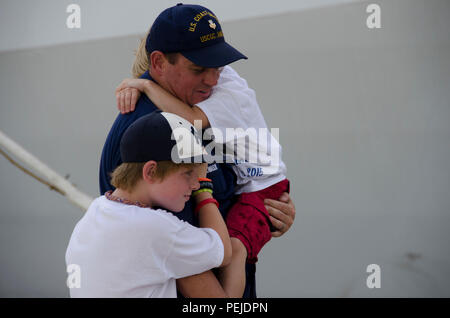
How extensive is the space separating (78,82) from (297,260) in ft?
5.11

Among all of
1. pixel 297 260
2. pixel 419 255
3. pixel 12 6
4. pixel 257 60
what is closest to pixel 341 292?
pixel 297 260

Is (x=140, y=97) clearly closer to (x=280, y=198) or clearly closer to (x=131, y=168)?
(x=131, y=168)

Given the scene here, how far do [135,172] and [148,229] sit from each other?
0.14m

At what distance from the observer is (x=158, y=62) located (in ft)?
4.07

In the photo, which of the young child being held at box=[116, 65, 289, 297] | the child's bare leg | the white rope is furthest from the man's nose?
the white rope

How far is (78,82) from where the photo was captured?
2709 mm

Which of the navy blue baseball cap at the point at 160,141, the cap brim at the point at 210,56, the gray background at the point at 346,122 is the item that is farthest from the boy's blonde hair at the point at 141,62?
the gray background at the point at 346,122

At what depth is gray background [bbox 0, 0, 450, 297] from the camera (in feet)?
7.88

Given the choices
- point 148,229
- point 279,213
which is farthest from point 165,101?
point 279,213

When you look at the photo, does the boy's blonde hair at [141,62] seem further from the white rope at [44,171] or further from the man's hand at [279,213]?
the white rope at [44,171]

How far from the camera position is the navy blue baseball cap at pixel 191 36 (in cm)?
117

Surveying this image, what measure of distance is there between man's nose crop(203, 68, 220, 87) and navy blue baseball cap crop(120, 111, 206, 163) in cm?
25

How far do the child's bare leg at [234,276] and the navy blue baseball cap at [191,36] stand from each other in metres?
0.47

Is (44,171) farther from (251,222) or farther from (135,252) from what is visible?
(135,252)
